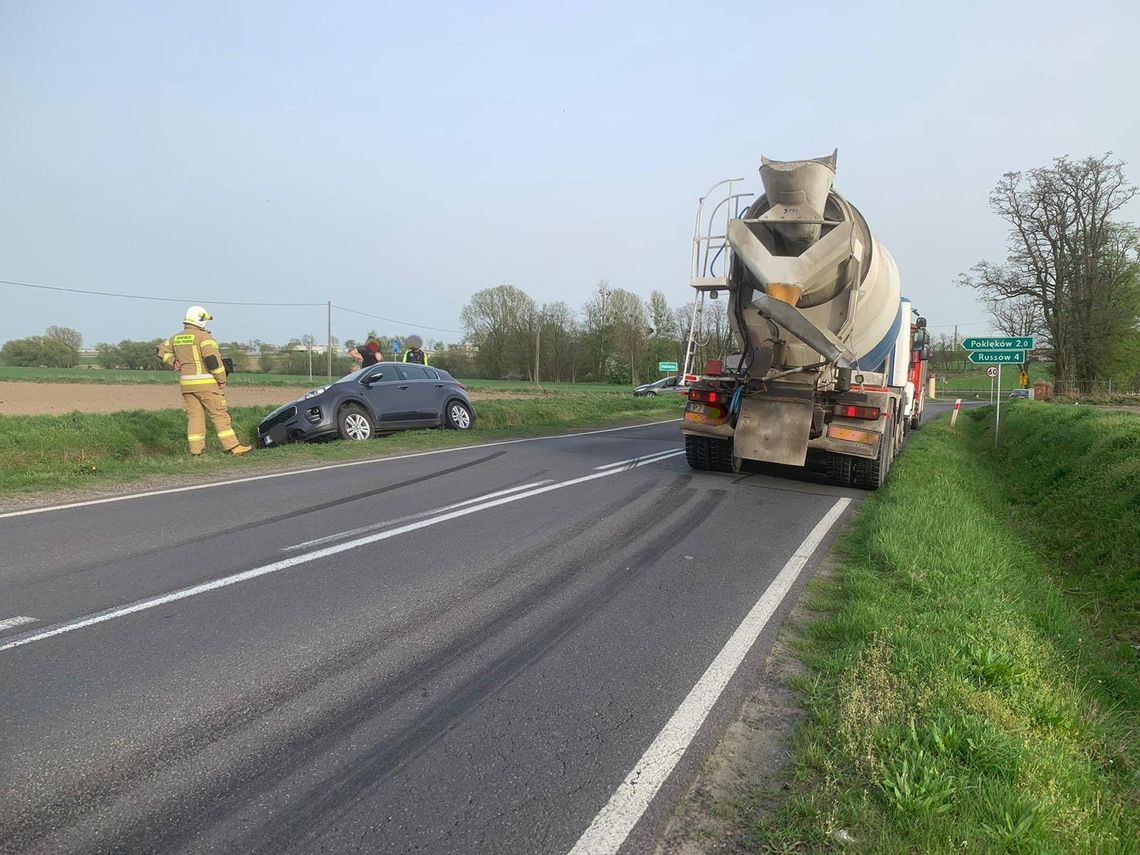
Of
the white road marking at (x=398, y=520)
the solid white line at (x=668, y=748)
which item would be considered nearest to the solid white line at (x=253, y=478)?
the white road marking at (x=398, y=520)

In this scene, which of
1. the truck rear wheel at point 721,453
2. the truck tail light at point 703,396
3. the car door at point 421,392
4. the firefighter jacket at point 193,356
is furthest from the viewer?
the car door at point 421,392

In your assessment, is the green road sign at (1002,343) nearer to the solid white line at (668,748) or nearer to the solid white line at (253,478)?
the solid white line at (253,478)

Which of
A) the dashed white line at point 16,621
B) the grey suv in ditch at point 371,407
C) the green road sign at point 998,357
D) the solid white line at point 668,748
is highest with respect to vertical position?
the green road sign at point 998,357

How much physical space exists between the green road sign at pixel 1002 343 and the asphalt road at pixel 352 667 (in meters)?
15.1

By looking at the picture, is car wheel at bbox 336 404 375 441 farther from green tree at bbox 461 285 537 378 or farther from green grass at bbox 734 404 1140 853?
green tree at bbox 461 285 537 378

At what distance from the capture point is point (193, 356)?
1064 centimetres

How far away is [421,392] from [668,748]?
12069 mm

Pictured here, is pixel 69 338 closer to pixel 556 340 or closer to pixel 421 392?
pixel 556 340

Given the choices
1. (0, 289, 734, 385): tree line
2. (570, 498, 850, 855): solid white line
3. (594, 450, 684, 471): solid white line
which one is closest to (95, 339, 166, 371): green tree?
(0, 289, 734, 385): tree line

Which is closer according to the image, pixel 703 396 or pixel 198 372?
pixel 703 396

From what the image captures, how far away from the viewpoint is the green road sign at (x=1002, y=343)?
18.3m

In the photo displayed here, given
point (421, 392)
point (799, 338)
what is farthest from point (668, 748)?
point (421, 392)

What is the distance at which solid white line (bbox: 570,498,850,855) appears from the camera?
237cm

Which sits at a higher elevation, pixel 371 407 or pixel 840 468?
pixel 371 407
